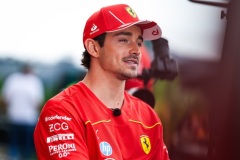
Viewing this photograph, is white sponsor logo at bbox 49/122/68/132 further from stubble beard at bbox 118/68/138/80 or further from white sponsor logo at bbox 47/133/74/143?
stubble beard at bbox 118/68/138/80

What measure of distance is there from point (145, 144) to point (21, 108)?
11.0ft

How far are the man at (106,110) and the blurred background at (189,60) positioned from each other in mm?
283

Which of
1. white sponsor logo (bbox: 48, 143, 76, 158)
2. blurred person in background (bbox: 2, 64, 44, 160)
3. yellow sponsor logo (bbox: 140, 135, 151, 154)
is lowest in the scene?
blurred person in background (bbox: 2, 64, 44, 160)

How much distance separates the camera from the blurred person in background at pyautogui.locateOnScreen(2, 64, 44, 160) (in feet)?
19.6

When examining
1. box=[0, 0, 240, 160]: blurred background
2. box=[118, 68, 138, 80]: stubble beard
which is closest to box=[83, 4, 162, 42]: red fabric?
box=[118, 68, 138, 80]: stubble beard

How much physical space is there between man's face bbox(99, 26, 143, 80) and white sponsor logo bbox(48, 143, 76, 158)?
0.40 m

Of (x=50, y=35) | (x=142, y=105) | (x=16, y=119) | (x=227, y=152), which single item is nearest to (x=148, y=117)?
(x=142, y=105)

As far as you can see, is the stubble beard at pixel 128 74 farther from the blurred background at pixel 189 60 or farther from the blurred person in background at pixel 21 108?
the blurred person in background at pixel 21 108

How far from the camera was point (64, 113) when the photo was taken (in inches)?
106

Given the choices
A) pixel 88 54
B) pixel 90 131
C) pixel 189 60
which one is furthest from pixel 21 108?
pixel 90 131

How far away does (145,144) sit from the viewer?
2.92 meters

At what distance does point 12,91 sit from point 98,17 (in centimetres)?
347

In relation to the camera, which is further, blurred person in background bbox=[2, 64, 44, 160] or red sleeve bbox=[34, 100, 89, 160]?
blurred person in background bbox=[2, 64, 44, 160]

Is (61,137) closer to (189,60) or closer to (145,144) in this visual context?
(145,144)
